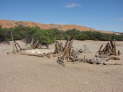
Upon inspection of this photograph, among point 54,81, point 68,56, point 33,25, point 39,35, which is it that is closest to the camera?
point 54,81

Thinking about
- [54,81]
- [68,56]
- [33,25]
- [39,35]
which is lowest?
[54,81]

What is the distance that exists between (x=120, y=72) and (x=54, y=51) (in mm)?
7268

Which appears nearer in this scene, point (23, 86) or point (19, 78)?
point (23, 86)

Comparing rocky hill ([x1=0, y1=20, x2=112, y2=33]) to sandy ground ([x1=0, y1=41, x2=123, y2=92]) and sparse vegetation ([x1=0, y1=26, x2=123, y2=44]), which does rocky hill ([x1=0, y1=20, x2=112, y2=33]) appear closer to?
sparse vegetation ([x1=0, y1=26, x2=123, y2=44])

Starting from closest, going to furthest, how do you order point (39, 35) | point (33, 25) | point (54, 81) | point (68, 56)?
point (54, 81), point (68, 56), point (39, 35), point (33, 25)

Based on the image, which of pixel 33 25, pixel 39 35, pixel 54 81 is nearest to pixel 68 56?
pixel 54 81

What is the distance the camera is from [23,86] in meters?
6.51

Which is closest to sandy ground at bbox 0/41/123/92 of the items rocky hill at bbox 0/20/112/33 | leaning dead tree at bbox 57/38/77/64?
leaning dead tree at bbox 57/38/77/64

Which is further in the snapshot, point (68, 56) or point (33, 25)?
point (33, 25)

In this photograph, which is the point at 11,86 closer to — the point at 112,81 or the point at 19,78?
the point at 19,78

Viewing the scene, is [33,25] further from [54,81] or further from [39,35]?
[54,81]

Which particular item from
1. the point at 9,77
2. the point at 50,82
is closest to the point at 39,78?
the point at 50,82

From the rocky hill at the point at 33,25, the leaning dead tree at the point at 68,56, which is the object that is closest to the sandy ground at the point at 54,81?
the leaning dead tree at the point at 68,56

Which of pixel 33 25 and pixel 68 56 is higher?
pixel 33 25
